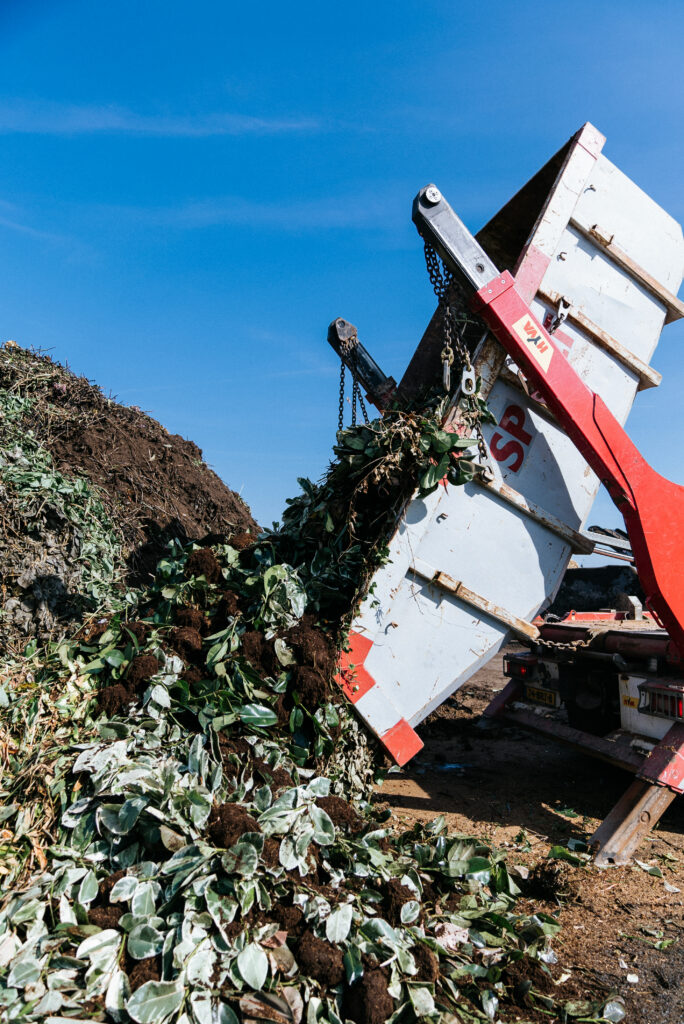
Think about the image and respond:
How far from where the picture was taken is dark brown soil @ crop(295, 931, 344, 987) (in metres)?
2.36

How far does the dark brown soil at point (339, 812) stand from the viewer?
297 cm

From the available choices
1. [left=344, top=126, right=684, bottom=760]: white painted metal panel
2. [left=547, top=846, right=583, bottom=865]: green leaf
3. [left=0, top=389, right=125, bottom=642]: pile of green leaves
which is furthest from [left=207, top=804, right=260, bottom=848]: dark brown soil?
[left=0, top=389, right=125, bottom=642]: pile of green leaves

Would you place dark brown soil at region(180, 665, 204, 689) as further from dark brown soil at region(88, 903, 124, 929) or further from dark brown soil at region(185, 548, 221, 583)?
dark brown soil at region(88, 903, 124, 929)

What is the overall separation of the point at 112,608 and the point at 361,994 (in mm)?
2314

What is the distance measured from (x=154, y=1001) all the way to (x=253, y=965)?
32 cm

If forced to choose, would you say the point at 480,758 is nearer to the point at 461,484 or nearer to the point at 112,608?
the point at 461,484

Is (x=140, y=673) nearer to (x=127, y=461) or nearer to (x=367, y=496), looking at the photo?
(x=367, y=496)

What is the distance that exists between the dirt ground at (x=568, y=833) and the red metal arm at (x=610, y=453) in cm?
131

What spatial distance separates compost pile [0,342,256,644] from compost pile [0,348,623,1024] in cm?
151

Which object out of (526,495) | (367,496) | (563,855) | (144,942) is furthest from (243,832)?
(526,495)

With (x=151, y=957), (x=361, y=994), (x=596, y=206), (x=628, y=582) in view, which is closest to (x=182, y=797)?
(x=151, y=957)

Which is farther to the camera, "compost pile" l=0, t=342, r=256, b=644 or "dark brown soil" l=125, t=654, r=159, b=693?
"compost pile" l=0, t=342, r=256, b=644

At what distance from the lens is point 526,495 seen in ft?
12.6

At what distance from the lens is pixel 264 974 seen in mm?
2260
